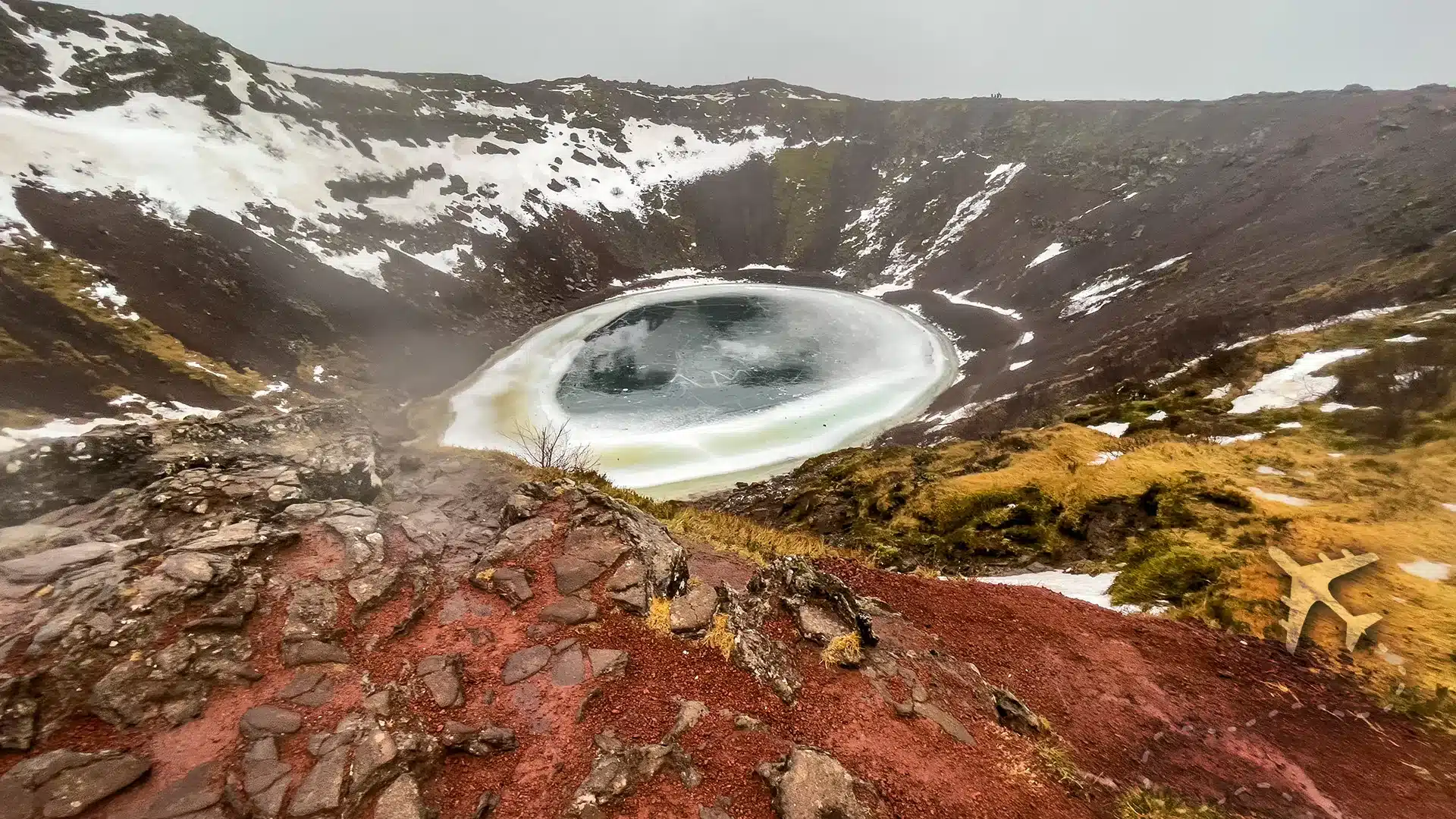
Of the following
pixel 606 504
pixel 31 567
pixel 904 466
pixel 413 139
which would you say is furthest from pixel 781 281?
pixel 31 567

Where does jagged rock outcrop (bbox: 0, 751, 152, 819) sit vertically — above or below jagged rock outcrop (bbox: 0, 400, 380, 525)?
below

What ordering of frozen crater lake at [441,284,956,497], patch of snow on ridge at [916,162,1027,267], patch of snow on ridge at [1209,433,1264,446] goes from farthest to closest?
patch of snow on ridge at [916,162,1027,267], frozen crater lake at [441,284,956,497], patch of snow on ridge at [1209,433,1264,446]

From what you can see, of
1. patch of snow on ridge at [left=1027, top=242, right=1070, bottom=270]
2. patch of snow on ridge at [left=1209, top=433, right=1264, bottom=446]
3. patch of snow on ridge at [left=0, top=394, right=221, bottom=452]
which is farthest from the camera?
patch of snow on ridge at [left=1027, top=242, right=1070, bottom=270]

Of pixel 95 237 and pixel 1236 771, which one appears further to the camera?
pixel 95 237

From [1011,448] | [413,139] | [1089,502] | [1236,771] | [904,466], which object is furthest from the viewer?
[413,139]

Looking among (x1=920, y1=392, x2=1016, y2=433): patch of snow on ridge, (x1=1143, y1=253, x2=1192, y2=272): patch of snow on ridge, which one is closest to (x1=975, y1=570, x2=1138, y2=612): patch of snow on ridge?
(x1=920, y1=392, x2=1016, y2=433): patch of snow on ridge

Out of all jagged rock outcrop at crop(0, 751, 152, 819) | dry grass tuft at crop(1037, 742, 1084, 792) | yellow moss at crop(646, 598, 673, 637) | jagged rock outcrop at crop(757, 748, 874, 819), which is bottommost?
dry grass tuft at crop(1037, 742, 1084, 792)

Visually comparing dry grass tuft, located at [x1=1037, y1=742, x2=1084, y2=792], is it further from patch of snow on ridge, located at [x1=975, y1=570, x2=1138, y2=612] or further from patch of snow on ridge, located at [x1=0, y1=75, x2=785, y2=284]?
patch of snow on ridge, located at [x1=0, y1=75, x2=785, y2=284]

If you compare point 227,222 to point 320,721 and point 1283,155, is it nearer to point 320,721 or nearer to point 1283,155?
point 320,721
